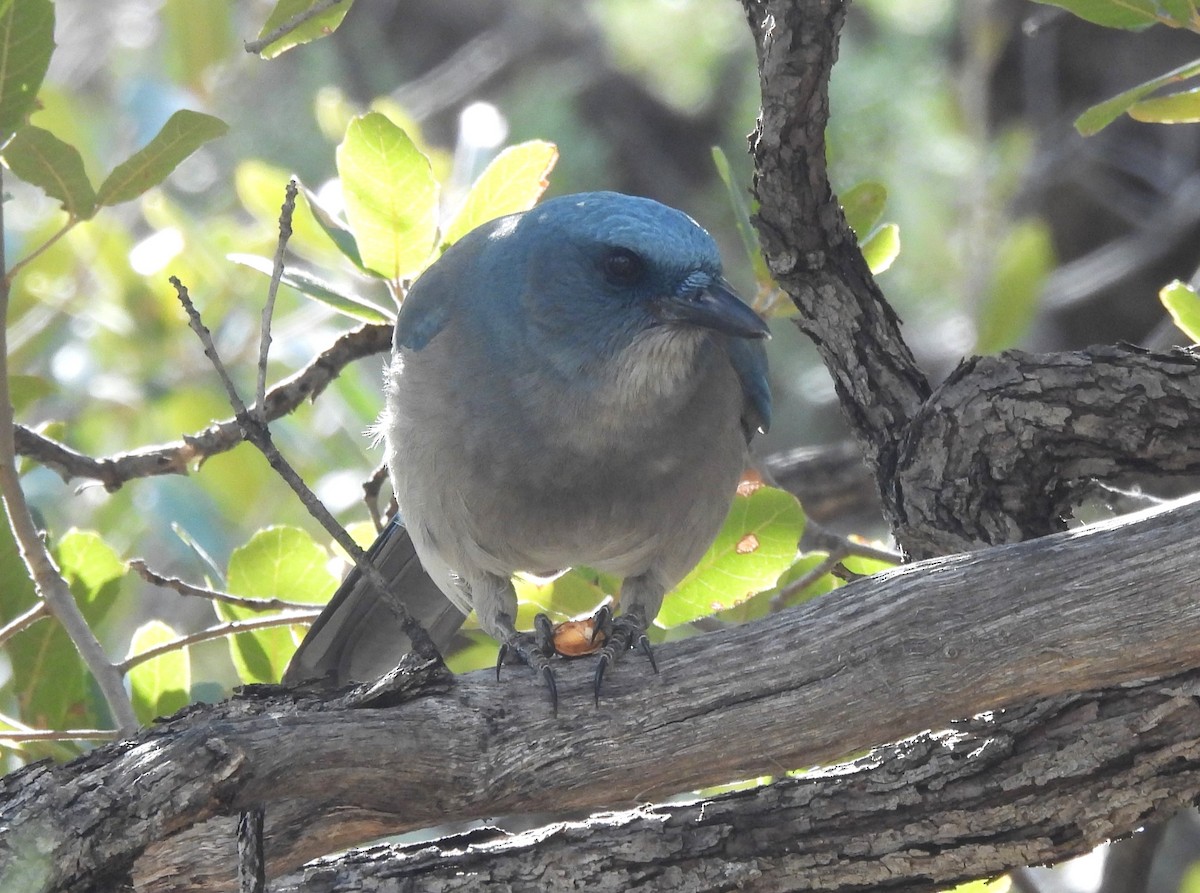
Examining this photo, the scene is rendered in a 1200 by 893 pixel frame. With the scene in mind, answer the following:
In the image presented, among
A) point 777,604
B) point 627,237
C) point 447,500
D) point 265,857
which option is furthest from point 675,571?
point 265,857

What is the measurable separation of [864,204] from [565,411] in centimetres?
85

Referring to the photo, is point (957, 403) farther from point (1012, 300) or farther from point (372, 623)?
point (1012, 300)

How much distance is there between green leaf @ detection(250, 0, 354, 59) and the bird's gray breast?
929 mm

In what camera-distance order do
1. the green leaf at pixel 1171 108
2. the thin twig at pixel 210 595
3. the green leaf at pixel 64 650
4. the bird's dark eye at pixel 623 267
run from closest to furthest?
the green leaf at pixel 1171 108
the thin twig at pixel 210 595
the bird's dark eye at pixel 623 267
the green leaf at pixel 64 650

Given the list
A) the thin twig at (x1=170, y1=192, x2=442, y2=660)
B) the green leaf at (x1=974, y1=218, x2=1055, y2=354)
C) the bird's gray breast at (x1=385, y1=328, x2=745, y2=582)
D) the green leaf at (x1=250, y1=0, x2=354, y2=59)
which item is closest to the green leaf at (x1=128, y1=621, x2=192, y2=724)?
the bird's gray breast at (x1=385, y1=328, x2=745, y2=582)

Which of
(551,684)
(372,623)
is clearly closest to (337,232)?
(372,623)

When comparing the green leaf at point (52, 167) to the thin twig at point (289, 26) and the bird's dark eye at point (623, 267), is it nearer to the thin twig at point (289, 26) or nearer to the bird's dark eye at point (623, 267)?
the thin twig at point (289, 26)

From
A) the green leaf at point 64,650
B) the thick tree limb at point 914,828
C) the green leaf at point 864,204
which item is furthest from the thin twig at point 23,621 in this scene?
the green leaf at point 864,204

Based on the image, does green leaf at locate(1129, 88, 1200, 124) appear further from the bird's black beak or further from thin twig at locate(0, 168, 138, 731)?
thin twig at locate(0, 168, 138, 731)

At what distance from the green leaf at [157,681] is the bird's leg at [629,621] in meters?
0.97

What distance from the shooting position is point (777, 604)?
3365mm

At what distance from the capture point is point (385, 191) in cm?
320

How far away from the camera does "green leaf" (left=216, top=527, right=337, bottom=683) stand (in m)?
3.31

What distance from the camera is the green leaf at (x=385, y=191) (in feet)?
10.3
